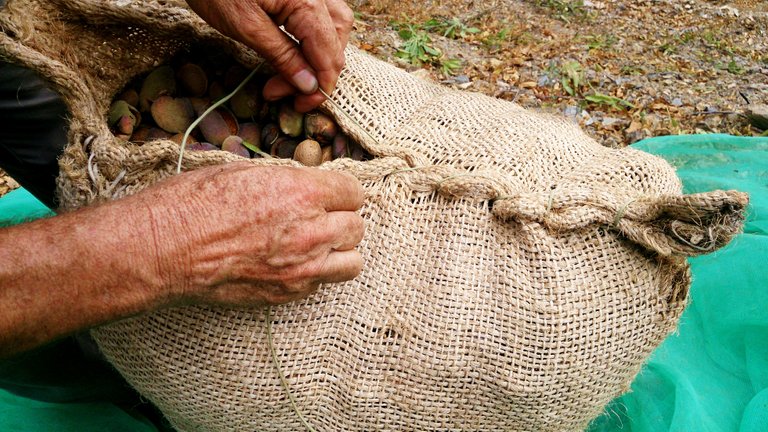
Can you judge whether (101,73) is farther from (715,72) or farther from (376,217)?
(715,72)

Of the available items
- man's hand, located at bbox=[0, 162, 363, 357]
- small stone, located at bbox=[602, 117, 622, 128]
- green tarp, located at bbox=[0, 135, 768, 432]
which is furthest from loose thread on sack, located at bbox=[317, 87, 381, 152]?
small stone, located at bbox=[602, 117, 622, 128]

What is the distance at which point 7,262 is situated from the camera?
2.80 ft

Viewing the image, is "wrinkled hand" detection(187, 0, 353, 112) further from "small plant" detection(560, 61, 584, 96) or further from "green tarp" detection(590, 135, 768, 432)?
"small plant" detection(560, 61, 584, 96)

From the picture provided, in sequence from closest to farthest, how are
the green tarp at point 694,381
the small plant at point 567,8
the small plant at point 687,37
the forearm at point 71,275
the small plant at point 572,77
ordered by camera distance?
the forearm at point 71,275 → the green tarp at point 694,381 → the small plant at point 572,77 → the small plant at point 687,37 → the small plant at point 567,8

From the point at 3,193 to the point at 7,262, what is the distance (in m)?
1.75

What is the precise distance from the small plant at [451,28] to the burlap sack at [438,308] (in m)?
2.00

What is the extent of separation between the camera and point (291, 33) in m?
1.26

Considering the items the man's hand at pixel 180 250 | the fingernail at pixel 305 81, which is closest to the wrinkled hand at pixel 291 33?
the fingernail at pixel 305 81

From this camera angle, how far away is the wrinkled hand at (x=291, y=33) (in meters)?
1.22

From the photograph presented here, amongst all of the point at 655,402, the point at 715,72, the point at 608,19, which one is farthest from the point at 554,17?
the point at 655,402

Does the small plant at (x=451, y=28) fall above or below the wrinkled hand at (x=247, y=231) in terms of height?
below

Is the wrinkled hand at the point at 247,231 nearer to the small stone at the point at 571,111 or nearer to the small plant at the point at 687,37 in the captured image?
the small stone at the point at 571,111

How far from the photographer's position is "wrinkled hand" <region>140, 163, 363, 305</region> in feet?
3.09

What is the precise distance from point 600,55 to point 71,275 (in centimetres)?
272
